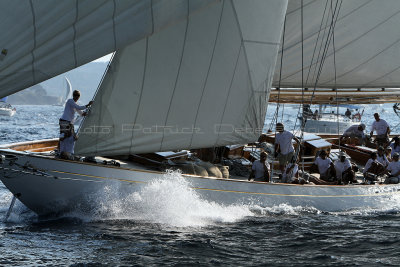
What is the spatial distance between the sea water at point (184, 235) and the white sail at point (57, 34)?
3.24 metres

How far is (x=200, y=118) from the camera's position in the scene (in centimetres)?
1166

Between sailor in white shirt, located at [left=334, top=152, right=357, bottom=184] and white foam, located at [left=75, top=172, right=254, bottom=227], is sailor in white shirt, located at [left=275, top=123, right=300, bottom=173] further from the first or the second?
white foam, located at [left=75, top=172, right=254, bottom=227]

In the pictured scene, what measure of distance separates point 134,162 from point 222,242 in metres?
3.34

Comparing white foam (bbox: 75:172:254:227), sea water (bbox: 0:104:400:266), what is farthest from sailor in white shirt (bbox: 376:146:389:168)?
white foam (bbox: 75:172:254:227)

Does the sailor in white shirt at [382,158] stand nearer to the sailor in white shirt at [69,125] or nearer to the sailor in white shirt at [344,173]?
the sailor in white shirt at [344,173]

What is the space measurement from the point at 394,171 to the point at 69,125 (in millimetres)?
9012

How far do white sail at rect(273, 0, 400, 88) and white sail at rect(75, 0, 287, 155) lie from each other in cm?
323

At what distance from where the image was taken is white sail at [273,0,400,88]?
1514 centimetres

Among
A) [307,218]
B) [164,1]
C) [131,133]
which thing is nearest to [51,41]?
[164,1]

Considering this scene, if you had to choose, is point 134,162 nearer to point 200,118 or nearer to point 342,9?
point 200,118

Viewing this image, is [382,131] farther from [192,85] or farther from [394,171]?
[192,85]

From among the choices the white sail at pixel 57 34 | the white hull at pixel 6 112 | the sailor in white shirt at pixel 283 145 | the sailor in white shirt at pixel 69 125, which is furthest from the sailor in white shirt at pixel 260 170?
the white hull at pixel 6 112

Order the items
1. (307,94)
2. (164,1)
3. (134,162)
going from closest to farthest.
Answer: (164,1) → (134,162) → (307,94)

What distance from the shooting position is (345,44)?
16.2m
